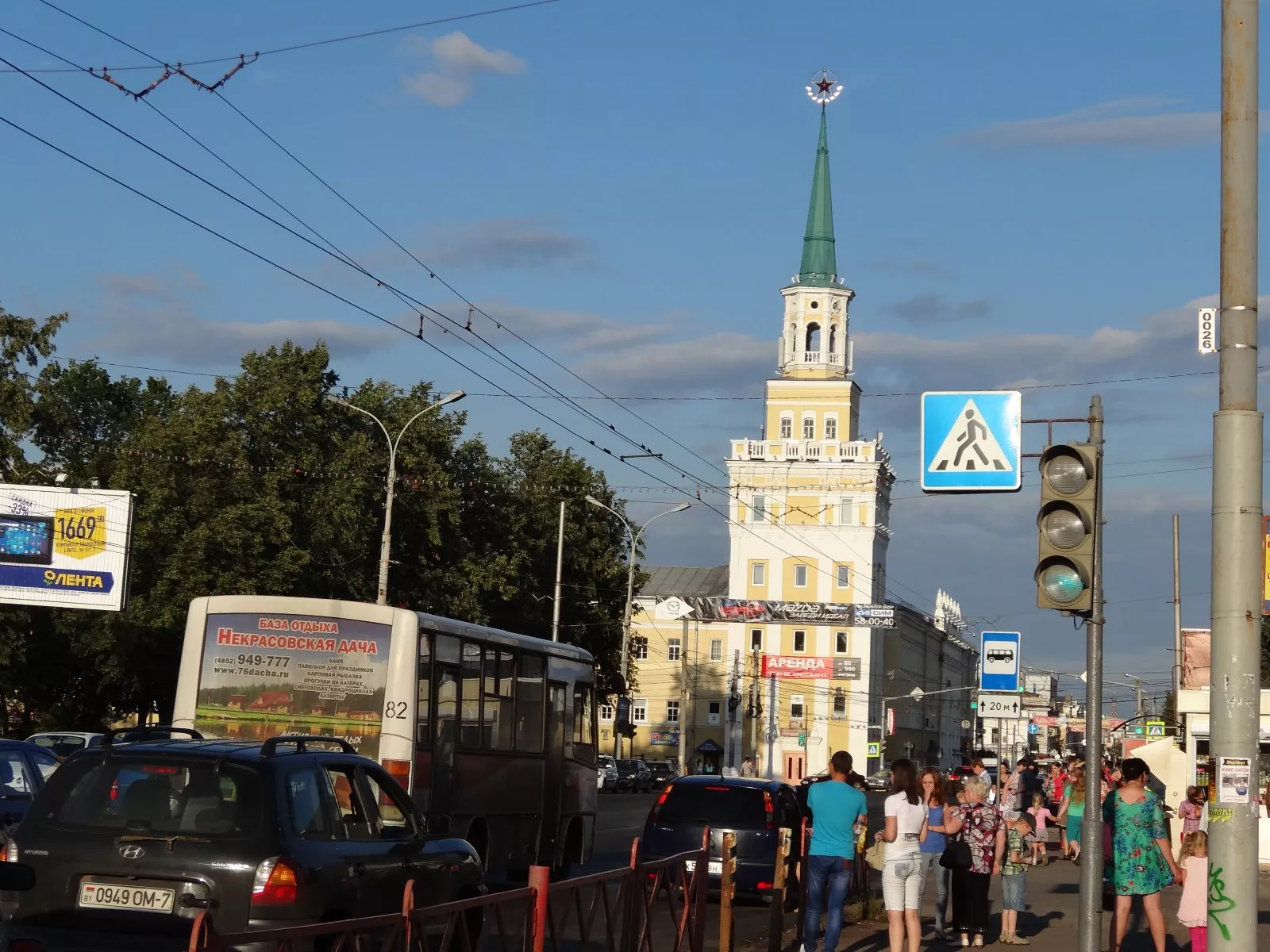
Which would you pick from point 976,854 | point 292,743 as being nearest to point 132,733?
point 292,743

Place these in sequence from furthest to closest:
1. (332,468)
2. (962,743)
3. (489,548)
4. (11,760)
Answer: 1. (962,743)
2. (489,548)
3. (332,468)
4. (11,760)

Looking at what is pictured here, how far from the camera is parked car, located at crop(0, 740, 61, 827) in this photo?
1580 centimetres

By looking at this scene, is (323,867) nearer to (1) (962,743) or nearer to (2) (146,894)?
(2) (146,894)

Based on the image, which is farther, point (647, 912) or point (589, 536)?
point (589, 536)

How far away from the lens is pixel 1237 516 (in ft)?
27.9

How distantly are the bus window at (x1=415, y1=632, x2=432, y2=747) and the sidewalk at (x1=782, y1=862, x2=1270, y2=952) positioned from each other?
4086 millimetres

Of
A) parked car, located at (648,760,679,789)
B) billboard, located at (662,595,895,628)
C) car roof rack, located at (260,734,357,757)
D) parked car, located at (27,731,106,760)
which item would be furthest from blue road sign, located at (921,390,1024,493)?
billboard, located at (662,595,895,628)

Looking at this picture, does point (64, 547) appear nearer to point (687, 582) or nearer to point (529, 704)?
point (529, 704)

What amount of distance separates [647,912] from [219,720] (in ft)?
27.2

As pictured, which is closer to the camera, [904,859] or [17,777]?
[904,859]

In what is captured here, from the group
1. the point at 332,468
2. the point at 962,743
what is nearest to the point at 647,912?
the point at 332,468

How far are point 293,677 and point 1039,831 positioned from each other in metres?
16.8

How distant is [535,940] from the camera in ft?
29.9

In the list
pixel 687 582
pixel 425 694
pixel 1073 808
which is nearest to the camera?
pixel 425 694
